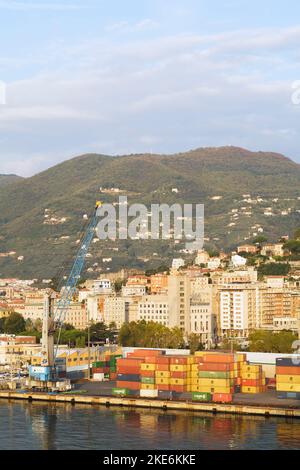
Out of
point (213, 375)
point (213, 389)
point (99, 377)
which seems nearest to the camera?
point (213, 375)

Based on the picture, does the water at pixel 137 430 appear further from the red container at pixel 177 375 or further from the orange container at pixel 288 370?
the orange container at pixel 288 370

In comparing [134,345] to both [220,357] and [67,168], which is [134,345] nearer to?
[220,357]

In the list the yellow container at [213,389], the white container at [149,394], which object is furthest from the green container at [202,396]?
the white container at [149,394]

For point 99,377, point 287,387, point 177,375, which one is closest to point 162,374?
point 177,375

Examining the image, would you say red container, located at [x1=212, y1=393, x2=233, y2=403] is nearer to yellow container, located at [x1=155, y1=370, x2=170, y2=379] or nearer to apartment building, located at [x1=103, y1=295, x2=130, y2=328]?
yellow container, located at [x1=155, y1=370, x2=170, y2=379]

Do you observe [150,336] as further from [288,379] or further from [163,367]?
[288,379]

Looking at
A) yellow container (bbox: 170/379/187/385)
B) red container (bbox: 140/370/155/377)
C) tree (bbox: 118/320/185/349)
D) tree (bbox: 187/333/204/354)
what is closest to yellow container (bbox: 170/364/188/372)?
yellow container (bbox: 170/379/187/385)

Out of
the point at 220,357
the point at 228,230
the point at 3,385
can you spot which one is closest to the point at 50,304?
the point at 3,385
